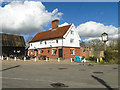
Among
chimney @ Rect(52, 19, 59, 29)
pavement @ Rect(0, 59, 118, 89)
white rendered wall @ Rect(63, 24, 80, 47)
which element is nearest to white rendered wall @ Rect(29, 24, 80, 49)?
white rendered wall @ Rect(63, 24, 80, 47)

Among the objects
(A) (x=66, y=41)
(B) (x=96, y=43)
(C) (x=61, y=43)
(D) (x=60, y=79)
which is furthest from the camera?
(B) (x=96, y=43)

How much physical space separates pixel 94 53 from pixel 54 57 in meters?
9.78

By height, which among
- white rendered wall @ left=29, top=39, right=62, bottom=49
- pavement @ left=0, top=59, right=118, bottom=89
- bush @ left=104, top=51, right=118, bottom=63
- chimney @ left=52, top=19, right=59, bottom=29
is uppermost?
chimney @ left=52, top=19, right=59, bottom=29

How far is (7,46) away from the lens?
128ft

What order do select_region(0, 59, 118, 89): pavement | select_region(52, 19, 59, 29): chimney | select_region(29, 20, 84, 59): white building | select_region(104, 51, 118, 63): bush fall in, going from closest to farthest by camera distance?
select_region(0, 59, 118, 89): pavement
select_region(104, 51, 118, 63): bush
select_region(29, 20, 84, 59): white building
select_region(52, 19, 59, 29): chimney

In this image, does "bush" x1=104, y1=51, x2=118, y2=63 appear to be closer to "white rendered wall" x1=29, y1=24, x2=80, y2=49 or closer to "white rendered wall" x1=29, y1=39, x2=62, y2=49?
"white rendered wall" x1=29, y1=24, x2=80, y2=49

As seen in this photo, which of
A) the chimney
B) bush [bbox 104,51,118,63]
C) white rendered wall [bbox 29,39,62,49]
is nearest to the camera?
bush [bbox 104,51,118,63]

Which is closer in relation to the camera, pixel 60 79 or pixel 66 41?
pixel 60 79

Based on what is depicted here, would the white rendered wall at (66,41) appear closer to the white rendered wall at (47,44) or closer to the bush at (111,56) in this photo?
the white rendered wall at (47,44)

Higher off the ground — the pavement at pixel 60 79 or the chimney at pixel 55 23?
the chimney at pixel 55 23

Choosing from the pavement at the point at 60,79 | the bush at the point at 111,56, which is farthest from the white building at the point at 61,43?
the pavement at the point at 60,79

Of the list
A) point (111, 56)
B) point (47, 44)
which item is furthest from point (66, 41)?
point (111, 56)

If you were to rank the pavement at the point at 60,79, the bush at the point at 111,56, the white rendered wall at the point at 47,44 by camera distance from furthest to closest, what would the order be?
the white rendered wall at the point at 47,44, the bush at the point at 111,56, the pavement at the point at 60,79

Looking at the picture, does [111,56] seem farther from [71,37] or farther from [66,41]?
[71,37]
